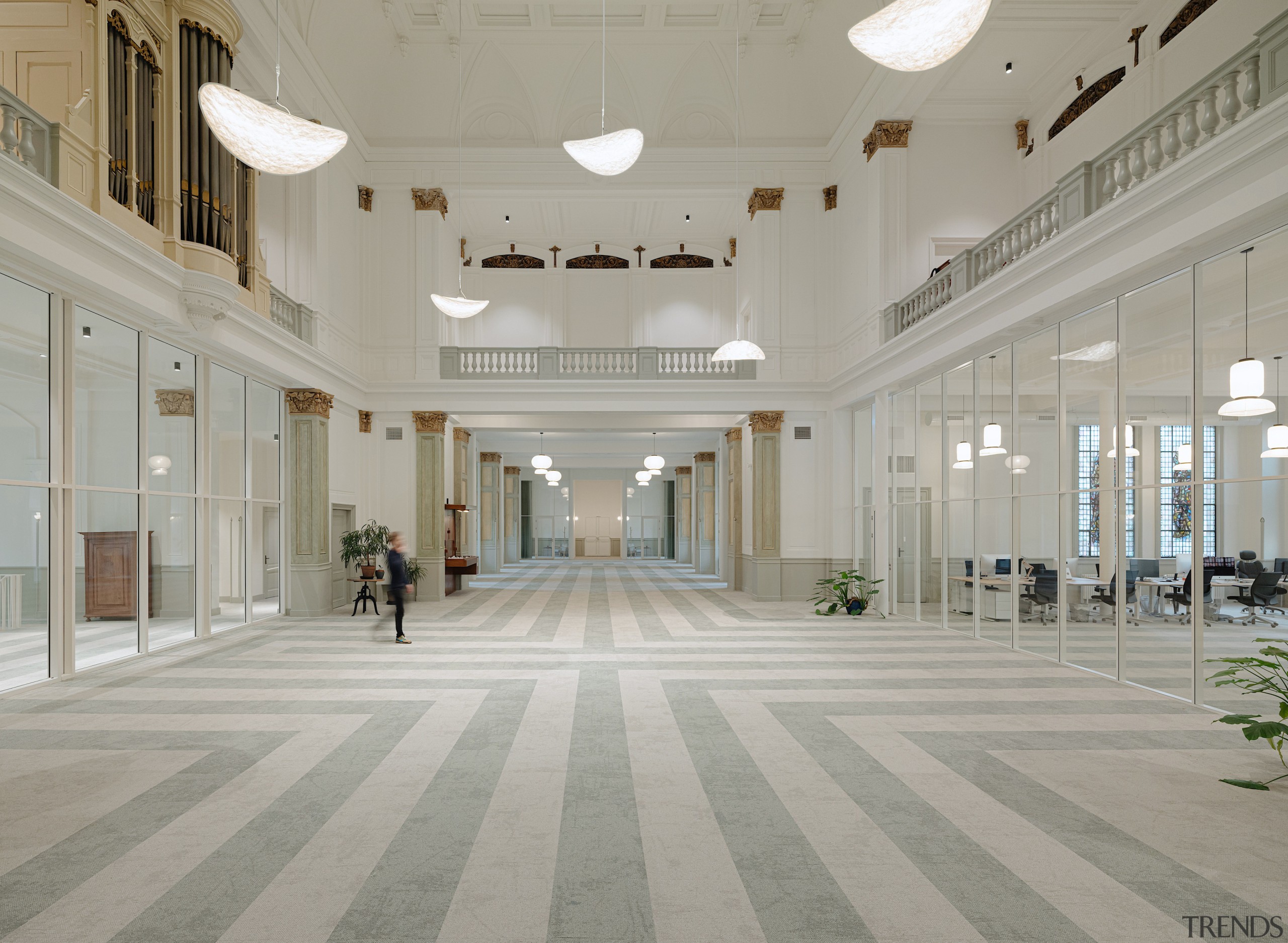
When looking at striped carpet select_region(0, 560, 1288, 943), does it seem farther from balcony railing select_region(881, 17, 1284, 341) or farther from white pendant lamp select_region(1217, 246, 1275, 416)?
balcony railing select_region(881, 17, 1284, 341)

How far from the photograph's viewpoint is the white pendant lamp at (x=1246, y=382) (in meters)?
6.70

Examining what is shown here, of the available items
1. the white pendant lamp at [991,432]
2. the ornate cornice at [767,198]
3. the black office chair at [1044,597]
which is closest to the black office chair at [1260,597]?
the black office chair at [1044,597]

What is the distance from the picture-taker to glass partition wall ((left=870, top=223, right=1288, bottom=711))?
671cm

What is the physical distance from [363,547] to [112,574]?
624cm

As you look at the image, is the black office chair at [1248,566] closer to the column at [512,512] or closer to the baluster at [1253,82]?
the baluster at [1253,82]

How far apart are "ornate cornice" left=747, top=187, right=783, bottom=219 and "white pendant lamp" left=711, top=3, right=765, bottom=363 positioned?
418 mm

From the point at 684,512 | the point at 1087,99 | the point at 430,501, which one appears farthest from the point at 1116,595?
the point at 684,512

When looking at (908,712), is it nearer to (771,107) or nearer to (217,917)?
(217,917)

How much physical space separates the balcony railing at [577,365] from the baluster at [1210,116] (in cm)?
1130

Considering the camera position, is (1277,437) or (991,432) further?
(991,432)

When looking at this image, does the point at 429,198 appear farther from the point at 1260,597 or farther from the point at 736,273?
the point at 1260,597

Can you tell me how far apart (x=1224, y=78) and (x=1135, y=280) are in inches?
81.1

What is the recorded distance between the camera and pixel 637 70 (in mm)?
17094

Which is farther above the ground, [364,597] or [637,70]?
[637,70]
